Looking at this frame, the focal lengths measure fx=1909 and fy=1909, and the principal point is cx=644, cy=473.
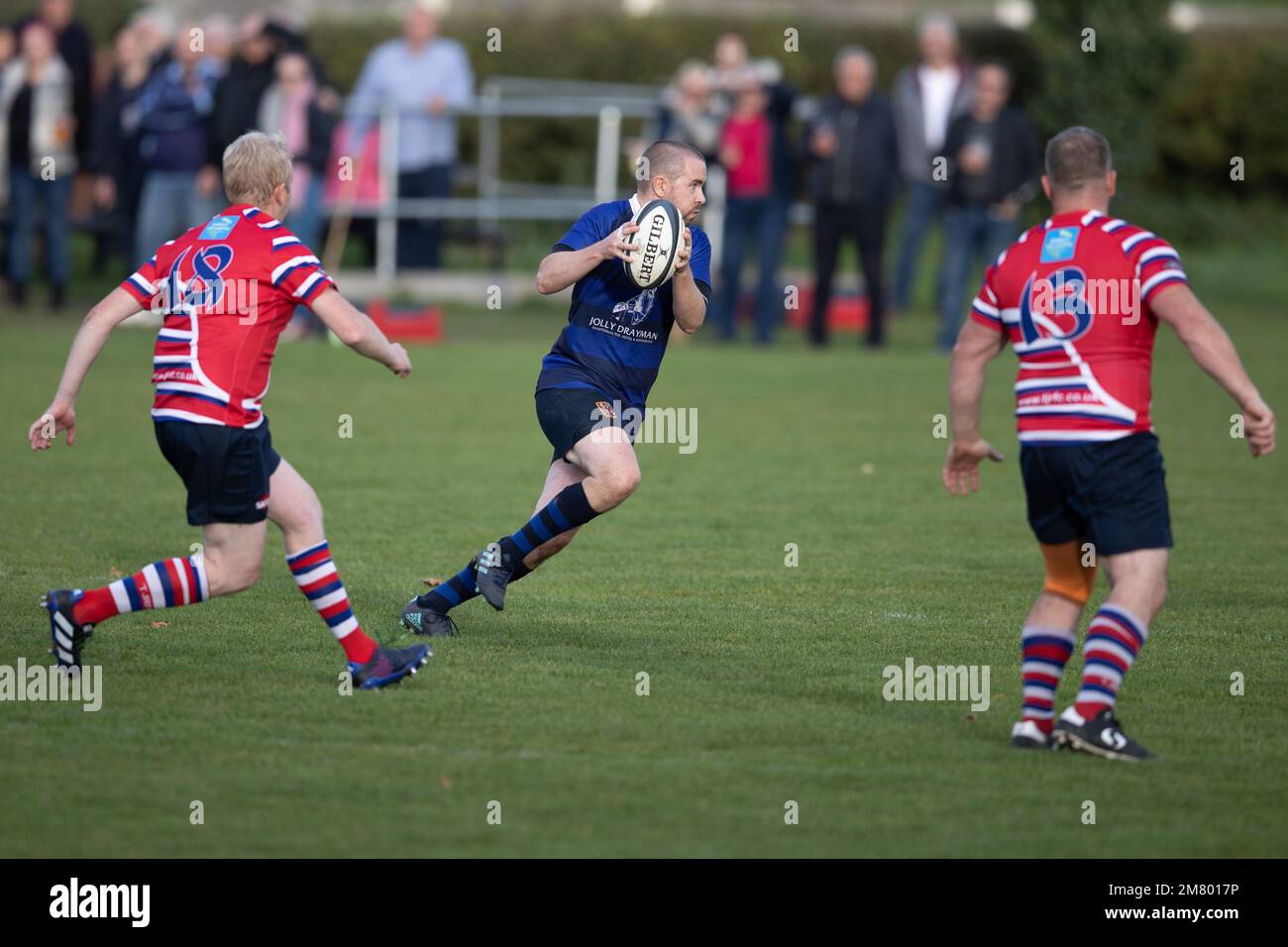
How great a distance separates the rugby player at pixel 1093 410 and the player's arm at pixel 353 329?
6.48ft

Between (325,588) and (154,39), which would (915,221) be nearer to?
(154,39)

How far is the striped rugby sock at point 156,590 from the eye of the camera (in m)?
6.46

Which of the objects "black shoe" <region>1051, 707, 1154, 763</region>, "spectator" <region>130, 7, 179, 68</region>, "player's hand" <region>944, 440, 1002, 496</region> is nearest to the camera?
"black shoe" <region>1051, 707, 1154, 763</region>

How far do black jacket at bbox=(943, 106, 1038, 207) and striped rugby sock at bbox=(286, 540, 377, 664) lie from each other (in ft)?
40.8

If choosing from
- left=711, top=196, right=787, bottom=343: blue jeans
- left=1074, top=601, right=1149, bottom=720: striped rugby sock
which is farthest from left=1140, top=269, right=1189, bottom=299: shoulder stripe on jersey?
left=711, top=196, right=787, bottom=343: blue jeans

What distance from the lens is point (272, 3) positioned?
106 feet

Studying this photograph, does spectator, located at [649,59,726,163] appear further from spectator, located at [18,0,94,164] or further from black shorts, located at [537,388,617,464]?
black shorts, located at [537,388,617,464]

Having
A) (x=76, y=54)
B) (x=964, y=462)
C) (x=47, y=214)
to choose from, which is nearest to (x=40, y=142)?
(x=47, y=214)

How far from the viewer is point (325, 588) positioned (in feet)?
21.3

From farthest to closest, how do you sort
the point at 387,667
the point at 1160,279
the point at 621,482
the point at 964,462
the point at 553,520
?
the point at 553,520, the point at 621,482, the point at 387,667, the point at 964,462, the point at 1160,279

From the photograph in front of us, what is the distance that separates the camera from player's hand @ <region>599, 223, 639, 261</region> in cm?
692

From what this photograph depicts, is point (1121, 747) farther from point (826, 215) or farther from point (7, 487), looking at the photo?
point (826, 215)

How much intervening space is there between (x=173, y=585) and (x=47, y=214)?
42.7ft

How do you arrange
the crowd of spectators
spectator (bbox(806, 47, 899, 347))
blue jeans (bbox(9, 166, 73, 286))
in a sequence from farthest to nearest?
1. blue jeans (bbox(9, 166, 73, 286))
2. spectator (bbox(806, 47, 899, 347))
3. the crowd of spectators
